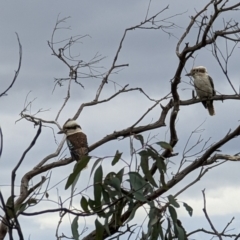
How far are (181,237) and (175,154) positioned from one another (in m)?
1.14

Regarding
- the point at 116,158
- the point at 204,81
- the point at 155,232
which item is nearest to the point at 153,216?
the point at 155,232

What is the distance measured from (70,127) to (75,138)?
0.15 metres

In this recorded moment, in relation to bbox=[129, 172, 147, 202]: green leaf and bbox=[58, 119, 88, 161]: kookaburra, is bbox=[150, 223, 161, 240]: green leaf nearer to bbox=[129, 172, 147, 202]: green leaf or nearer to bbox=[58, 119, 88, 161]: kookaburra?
bbox=[129, 172, 147, 202]: green leaf

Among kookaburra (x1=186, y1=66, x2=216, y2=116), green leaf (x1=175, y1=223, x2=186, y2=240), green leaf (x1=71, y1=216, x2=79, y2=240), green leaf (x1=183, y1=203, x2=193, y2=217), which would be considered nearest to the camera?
green leaf (x1=71, y1=216, x2=79, y2=240)

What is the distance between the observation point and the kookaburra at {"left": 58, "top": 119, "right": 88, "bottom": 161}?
6.38 m

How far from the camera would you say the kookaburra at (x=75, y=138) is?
638 centimetres

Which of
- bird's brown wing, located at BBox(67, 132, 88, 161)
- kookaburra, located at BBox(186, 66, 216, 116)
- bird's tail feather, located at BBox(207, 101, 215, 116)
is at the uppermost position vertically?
kookaburra, located at BBox(186, 66, 216, 116)

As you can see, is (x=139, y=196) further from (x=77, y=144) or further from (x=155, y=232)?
(x=77, y=144)

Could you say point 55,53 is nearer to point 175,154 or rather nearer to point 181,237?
point 175,154

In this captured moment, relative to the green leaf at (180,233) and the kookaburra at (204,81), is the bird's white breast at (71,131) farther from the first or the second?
the green leaf at (180,233)

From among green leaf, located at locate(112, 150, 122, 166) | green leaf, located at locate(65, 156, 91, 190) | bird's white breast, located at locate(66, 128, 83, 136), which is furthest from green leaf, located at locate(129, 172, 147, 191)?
bird's white breast, located at locate(66, 128, 83, 136)

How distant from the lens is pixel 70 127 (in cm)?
667

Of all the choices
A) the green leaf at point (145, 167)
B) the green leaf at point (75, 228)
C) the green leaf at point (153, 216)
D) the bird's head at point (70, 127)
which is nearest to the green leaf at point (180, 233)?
the green leaf at point (153, 216)

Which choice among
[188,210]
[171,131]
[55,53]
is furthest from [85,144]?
[188,210]
